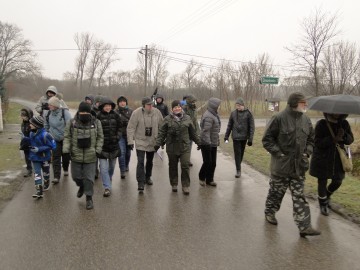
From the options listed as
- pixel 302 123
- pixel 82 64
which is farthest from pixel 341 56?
pixel 82 64

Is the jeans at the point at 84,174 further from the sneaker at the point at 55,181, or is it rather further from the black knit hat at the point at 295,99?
the black knit hat at the point at 295,99

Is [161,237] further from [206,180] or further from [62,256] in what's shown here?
[206,180]

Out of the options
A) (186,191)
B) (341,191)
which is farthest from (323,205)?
(186,191)

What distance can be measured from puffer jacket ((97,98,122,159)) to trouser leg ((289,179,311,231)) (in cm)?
333

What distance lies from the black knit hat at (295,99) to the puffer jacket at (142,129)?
2.88 meters

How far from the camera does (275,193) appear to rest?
16.0 feet

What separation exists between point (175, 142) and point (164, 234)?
2147 mm

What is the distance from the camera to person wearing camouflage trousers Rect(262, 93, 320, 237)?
452cm

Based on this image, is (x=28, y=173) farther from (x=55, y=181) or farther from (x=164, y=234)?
(x=164, y=234)

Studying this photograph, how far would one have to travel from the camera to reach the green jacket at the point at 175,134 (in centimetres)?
623

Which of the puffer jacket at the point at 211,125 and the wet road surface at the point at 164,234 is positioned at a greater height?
the puffer jacket at the point at 211,125

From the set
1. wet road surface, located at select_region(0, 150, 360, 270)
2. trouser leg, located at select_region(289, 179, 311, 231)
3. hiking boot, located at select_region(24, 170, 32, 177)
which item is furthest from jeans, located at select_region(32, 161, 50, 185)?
trouser leg, located at select_region(289, 179, 311, 231)

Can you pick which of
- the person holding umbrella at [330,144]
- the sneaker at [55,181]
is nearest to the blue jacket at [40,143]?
the sneaker at [55,181]

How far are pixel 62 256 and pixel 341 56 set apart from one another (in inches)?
884
